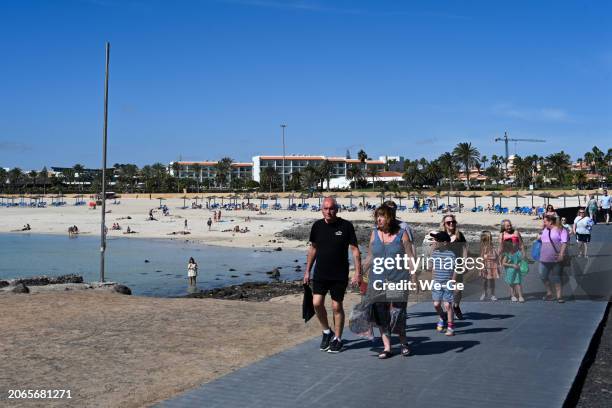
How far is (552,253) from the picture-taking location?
9.58 meters

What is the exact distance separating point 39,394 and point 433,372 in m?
3.63

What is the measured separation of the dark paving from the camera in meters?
5.26

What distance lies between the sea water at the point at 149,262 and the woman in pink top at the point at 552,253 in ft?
42.6

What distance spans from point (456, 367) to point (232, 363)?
93.4 inches

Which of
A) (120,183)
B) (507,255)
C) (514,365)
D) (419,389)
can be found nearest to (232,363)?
(419,389)

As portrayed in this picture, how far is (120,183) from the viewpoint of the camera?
544ft


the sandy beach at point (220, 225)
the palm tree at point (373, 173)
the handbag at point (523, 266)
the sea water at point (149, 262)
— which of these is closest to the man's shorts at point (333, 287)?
the handbag at point (523, 266)

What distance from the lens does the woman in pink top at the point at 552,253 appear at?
31.2 feet

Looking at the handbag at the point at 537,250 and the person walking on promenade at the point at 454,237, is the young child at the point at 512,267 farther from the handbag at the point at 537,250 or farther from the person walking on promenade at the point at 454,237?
the person walking on promenade at the point at 454,237

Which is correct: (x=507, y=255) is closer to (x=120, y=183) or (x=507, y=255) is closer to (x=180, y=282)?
(x=180, y=282)

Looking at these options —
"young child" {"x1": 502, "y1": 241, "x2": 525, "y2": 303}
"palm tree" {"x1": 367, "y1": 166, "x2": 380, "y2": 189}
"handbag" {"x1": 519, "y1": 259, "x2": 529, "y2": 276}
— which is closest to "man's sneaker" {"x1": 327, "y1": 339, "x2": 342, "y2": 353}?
"young child" {"x1": 502, "y1": 241, "x2": 525, "y2": 303}

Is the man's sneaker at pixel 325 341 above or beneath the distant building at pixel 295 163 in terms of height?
beneath

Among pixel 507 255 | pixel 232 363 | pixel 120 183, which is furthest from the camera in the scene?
pixel 120 183

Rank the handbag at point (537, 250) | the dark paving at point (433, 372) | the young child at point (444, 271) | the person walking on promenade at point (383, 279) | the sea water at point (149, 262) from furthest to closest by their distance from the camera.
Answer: the sea water at point (149, 262) < the handbag at point (537, 250) < the young child at point (444, 271) < the person walking on promenade at point (383, 279) < the dark paving at point (433, 372)
